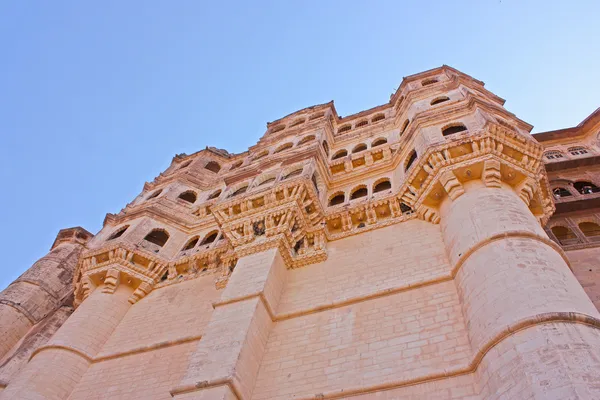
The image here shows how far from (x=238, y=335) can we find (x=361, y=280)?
A: 115 inches

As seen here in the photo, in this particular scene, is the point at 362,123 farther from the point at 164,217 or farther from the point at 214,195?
the point at 164,217

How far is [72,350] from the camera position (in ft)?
39.4

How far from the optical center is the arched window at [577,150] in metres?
16.7

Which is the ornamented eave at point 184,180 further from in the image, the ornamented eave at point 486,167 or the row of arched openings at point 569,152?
the row of arched openings at point 569,152

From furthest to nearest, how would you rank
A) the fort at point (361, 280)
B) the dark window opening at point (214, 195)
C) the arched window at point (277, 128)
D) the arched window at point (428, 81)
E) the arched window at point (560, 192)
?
the arched window at point (277, 128) < the dark window opening at point (214, 195) < the arched window at point (428, 81) < the arched window at point (560, 192) < the fort at point (361, 280)

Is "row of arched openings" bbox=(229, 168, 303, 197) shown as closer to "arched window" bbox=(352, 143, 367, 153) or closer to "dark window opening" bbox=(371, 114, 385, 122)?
"arched window" bbox=(352, 143, 367, 153)

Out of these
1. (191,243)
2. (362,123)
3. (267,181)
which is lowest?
(191,243)

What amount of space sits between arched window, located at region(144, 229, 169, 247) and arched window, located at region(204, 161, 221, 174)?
6983 mm

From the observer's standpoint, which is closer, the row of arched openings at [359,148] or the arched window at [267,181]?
the arched window at [267,181]

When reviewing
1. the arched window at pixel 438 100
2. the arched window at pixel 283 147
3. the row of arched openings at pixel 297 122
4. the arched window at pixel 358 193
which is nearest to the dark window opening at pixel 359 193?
the arched window at pixel 358 193

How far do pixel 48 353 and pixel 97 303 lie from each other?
192cm

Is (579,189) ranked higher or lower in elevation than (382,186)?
higher

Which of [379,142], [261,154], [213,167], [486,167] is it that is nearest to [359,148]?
[379,142]

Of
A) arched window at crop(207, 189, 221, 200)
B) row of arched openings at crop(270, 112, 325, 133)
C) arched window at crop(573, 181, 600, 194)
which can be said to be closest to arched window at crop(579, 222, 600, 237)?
arched window at crop(573, 181, 600, 194)
